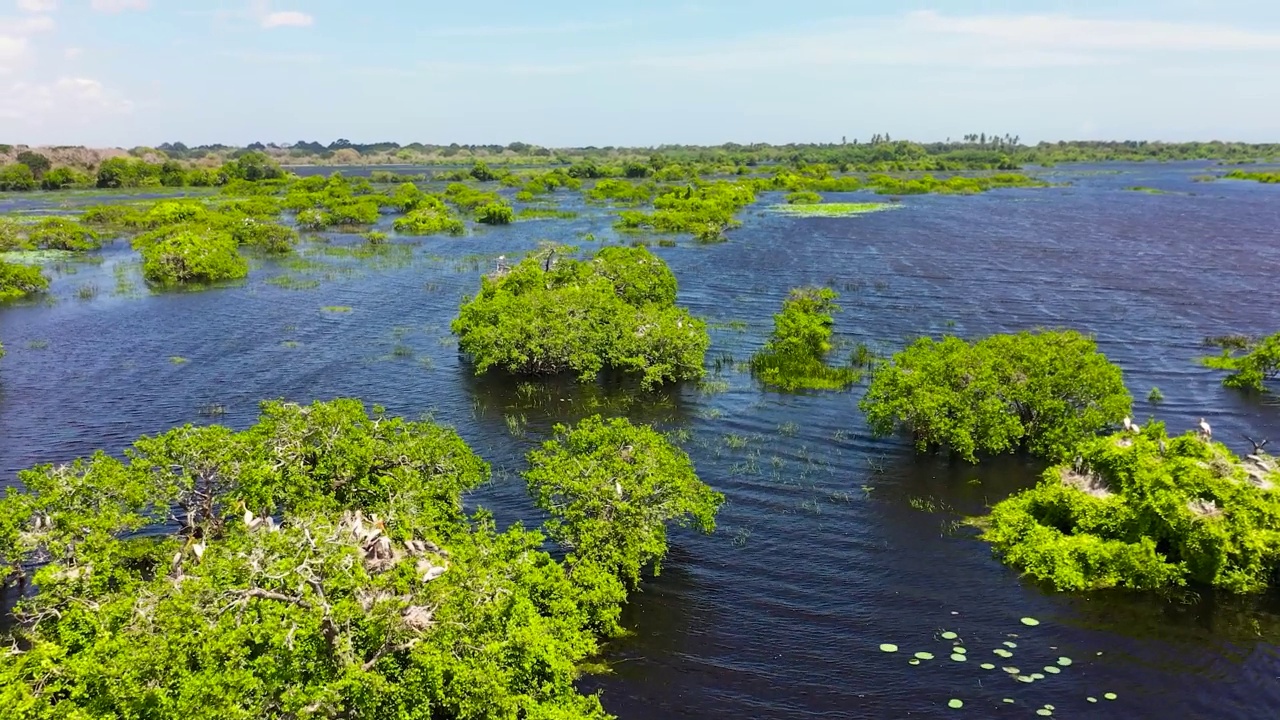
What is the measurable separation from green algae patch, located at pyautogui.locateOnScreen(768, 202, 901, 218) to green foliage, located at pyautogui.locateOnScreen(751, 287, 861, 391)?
7041 centimetres

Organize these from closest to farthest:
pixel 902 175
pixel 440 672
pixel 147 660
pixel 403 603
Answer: pixel 147 660 → pixel 440 672 → pixel 403 603 → pixel 902 175

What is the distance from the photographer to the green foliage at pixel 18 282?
6362cm

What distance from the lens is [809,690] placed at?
68.0ft

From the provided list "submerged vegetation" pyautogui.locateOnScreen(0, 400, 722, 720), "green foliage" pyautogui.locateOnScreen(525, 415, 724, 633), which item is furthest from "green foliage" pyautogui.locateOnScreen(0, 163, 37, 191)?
"green foliage" pyautogui.locateOnScreen(525, 415, 724, 633)

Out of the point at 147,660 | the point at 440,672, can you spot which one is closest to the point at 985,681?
the point at 440,672

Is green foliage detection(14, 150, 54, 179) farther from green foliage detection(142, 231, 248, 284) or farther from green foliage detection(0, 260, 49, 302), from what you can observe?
green foliage detection(0, 260, 49, 302)

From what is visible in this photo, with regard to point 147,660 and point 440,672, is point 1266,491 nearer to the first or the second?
point 440,672

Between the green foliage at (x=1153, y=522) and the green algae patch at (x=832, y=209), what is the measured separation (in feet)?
300

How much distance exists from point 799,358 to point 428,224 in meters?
68.8

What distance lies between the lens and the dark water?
833 inches

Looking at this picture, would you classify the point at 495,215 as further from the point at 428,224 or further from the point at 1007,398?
the point at 1007,398

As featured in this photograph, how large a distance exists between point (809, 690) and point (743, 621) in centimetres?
318

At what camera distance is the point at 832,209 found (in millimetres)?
122125

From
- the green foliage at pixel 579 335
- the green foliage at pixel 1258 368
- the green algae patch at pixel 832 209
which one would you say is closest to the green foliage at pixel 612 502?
the green foliage at pixel 579 335
